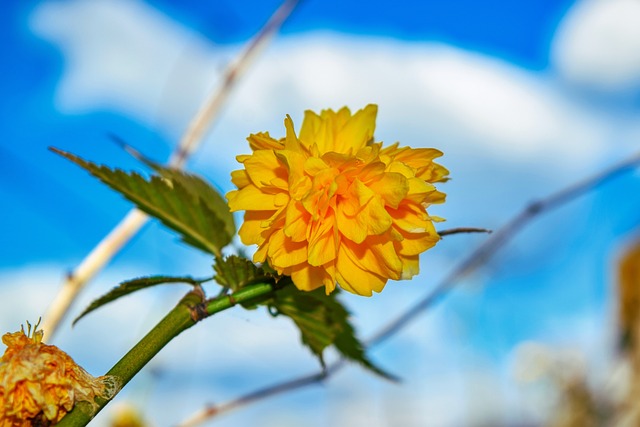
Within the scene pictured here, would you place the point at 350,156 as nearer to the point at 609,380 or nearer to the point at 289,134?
the point at 289,134

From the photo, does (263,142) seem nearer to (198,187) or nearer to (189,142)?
(198,187)

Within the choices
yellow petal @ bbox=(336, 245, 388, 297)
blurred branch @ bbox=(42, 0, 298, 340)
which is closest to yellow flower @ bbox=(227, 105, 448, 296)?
yellow petal @ bbox=(336, 245, 388, 297)

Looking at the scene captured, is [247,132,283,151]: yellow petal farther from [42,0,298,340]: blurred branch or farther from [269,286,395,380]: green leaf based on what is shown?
[42,0,298,340]: blurred branch

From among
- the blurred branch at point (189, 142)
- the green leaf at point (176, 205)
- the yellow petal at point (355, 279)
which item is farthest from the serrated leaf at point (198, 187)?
the blurred branch at point (189, 142)

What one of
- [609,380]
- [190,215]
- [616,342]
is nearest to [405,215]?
[190,215]

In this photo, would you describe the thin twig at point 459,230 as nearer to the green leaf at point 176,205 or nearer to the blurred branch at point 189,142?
the green leaf at point 176,205
